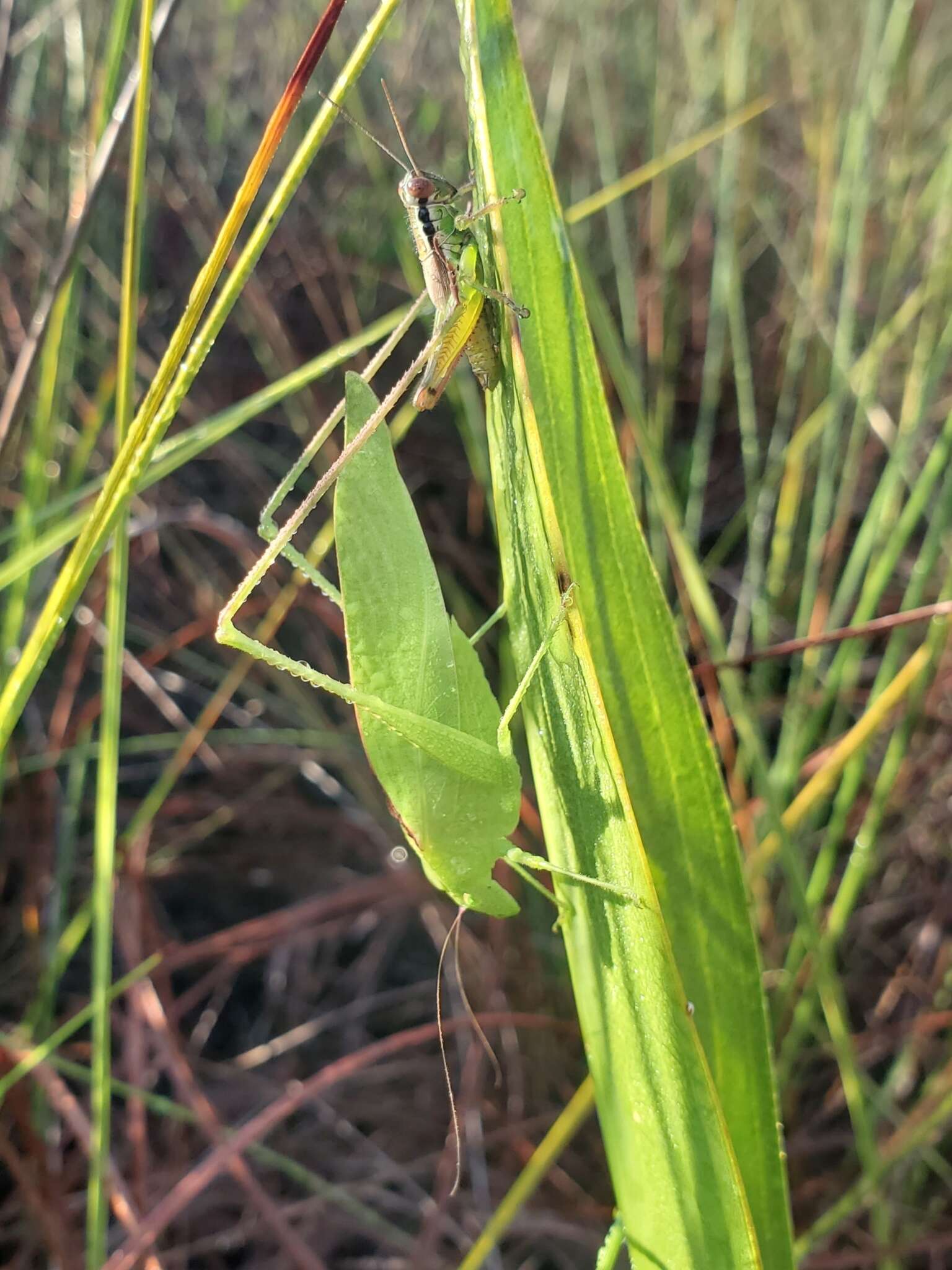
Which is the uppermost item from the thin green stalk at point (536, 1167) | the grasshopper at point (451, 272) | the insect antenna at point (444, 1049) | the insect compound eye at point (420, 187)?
the insect compound eye at point (420, 187)

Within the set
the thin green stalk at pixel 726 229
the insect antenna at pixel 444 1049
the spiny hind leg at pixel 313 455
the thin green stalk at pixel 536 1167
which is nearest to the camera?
the spiny hind leg at pixel 313 455

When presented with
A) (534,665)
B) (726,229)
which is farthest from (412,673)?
(726,229)

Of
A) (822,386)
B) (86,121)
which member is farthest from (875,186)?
(86,121)

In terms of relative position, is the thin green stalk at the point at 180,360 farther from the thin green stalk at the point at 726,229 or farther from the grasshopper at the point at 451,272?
the thin green stalk at the point at 726,229

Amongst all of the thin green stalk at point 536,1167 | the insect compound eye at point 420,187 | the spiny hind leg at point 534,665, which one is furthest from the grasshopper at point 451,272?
the thin green stalk at point 536,1167

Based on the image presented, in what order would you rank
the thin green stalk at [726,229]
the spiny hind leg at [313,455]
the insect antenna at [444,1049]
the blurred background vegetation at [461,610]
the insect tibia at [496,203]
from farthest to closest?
the thin green stalk at [726,229]
the blurred background vegetation at [461,610]
the insect antenna at [444,1049]
the spiny hind leg at [313,455]
the insect tibia at [496,203]

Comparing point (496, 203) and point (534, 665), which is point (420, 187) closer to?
point (496, 203)

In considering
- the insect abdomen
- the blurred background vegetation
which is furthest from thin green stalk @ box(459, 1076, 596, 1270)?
the insect abdomen

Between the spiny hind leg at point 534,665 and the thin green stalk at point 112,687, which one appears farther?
the thin green stalk at point 112,687
